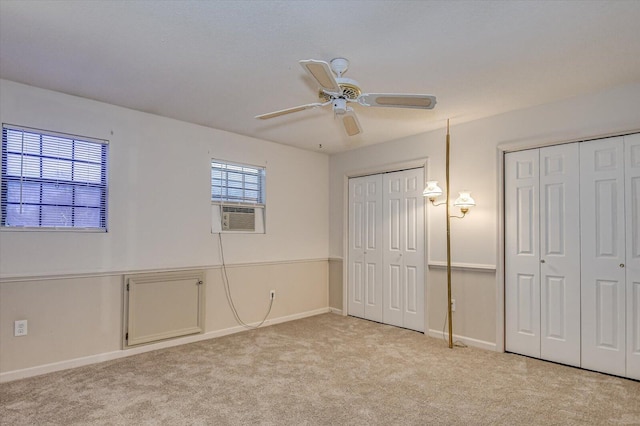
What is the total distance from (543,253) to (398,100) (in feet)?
7.51

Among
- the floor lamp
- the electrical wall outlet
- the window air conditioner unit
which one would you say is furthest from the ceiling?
the electrical wall outlet

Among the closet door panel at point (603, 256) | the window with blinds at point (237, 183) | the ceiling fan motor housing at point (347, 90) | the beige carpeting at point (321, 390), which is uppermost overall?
the ceiling fan motor housing at point (347, 90)

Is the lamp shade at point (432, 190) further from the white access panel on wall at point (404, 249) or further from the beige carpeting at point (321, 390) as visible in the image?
the beige carpeting at point (321, 390)

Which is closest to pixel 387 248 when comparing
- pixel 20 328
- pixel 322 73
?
pixel 322 73

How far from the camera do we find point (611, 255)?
3078mm

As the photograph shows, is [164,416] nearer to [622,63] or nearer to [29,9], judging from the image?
[29,9]

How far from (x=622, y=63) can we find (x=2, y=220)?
493cm

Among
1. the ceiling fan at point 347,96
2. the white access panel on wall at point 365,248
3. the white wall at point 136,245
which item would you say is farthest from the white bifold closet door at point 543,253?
the white wall at point 136,245

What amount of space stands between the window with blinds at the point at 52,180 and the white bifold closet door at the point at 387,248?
10.3 feet

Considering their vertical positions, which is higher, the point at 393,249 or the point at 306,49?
the point at 306,49

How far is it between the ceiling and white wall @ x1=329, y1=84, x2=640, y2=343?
183 millimetres

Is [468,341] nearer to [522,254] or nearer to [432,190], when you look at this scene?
[522,254]

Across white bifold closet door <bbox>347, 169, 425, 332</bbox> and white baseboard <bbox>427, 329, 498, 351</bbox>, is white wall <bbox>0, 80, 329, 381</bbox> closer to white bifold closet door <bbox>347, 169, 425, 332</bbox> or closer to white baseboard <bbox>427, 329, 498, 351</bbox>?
white bifold closet door <bbox>347, 169, 425, 332</bbox>

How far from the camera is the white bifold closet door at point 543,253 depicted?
329 cm
